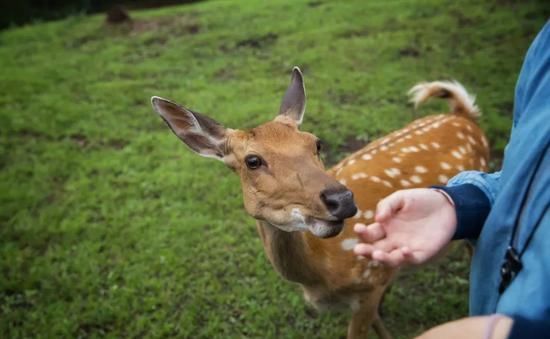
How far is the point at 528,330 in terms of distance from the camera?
817 millimetres

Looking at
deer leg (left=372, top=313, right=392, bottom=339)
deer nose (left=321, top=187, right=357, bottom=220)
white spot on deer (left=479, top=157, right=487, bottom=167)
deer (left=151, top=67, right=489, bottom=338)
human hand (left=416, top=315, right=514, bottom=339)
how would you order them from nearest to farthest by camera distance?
human hand (left=416, top=315, right=514, bottom=339), deer nose (left=321, top=187, right=357, bottom=220), deer (left=151, top=67, right=489, bottom=338), deer leg (left=372, top=313, right=392, bottom=339), white spot on deer (left=479, top=157, right=487, bottom=167)

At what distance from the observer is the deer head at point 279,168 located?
1.93m

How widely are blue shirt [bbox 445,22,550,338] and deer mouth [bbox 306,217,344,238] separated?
0.50 m

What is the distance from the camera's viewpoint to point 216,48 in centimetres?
820

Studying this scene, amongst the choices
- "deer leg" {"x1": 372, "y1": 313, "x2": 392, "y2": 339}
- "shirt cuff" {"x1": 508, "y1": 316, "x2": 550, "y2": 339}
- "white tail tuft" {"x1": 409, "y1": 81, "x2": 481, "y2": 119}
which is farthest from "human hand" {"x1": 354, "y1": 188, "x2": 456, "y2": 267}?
"white tail tuft" {"x1": 409, "y1": 81, "x2": 481, "y2": 119}

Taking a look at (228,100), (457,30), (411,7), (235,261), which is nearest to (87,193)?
(235,261)

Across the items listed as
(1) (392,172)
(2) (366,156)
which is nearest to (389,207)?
(1) (392,172)

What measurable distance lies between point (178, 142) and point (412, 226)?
4.34 m

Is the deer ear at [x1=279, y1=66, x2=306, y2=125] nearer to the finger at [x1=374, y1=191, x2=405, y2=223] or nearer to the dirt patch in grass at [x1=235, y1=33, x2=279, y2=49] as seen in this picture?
the finger at [x1=374, y1=191, x2=405, y2=223]

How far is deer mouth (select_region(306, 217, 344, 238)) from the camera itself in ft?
6.26

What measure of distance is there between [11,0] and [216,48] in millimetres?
6637

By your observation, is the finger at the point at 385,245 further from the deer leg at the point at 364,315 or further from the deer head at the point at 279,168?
the deer leg at the point at 364,315

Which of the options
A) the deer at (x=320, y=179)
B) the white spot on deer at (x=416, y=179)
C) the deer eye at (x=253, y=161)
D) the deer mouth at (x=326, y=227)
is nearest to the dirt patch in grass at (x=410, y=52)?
the deer at (x=320, y=179)

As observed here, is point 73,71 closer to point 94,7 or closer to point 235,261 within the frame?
point 235,261
